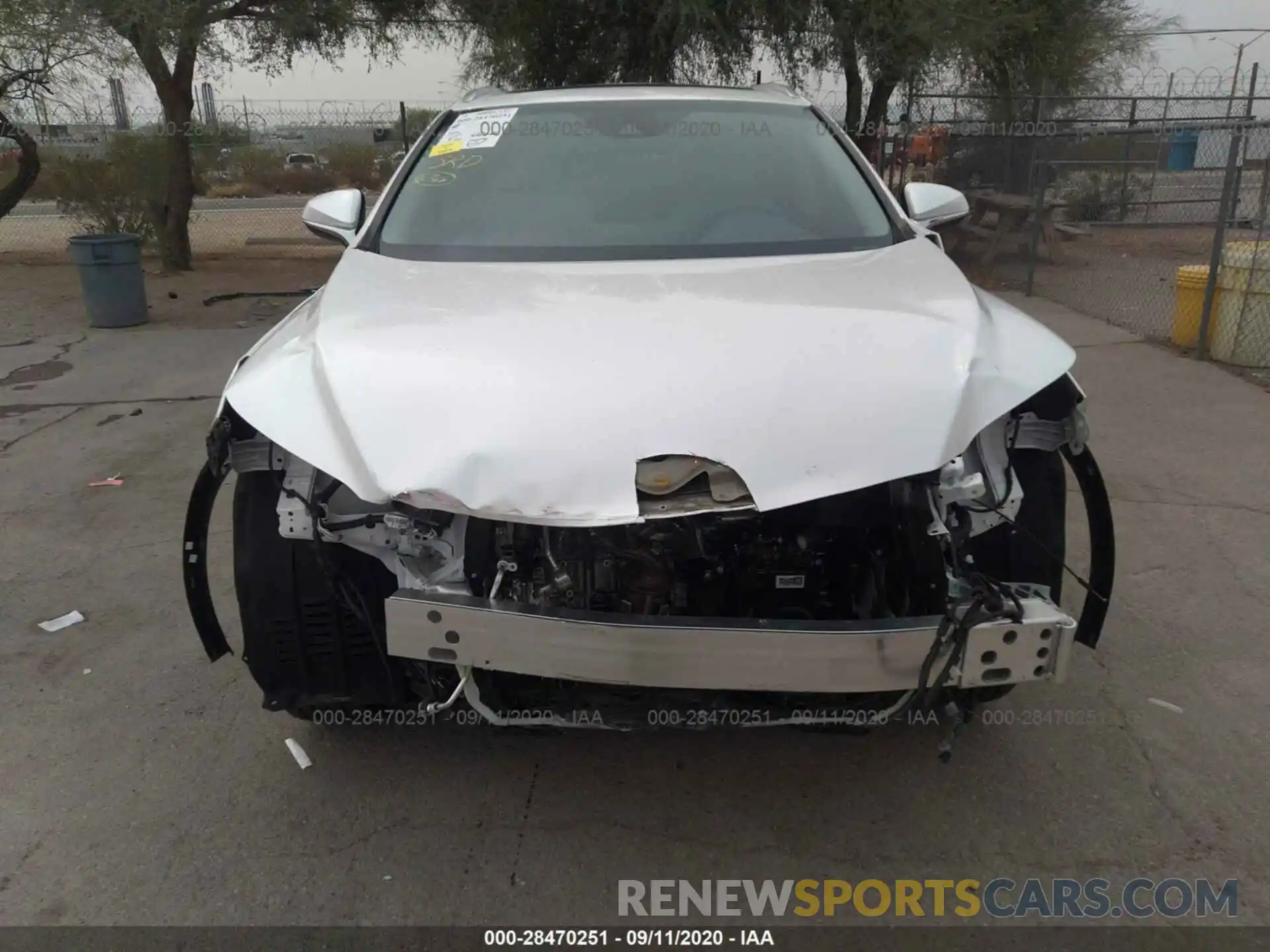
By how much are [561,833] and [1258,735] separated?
2070mm

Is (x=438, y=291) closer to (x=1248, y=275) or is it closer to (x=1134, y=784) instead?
(x=1134, y=784)

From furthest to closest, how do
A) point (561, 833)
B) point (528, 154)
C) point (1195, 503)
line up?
point (1195, 503), point (528, 154), point (561, 833)

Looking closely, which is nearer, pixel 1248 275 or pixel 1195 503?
pixel 1195 503

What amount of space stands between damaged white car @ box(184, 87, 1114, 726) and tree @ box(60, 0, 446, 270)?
8.60m

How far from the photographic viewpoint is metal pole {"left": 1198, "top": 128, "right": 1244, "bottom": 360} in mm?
6500

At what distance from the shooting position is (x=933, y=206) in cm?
349

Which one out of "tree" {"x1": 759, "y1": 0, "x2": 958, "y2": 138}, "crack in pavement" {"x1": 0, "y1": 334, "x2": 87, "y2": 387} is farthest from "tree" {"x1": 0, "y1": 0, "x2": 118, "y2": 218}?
"tree" {"x1": 759, "y1": 0, "x2": 958, "y2": 138}

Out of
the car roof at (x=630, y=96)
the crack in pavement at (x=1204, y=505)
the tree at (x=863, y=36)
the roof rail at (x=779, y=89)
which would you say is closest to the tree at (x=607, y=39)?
the tree at (x=863, y=36)

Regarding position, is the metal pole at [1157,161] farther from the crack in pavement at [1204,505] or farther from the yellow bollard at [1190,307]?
the crack in pavement at [1204,505]

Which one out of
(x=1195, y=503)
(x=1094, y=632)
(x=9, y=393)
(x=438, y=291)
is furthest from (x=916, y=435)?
(x=9, y=393)

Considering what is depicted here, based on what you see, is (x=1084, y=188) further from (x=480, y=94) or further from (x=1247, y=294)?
(x=480, y=94)

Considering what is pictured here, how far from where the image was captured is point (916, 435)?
1962 millimetres

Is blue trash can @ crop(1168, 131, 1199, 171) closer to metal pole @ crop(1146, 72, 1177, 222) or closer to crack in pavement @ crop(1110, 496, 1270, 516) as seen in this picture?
metal pole @ crop(1146, 72, 1177, 222)

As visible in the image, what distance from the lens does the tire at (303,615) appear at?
2297mm
